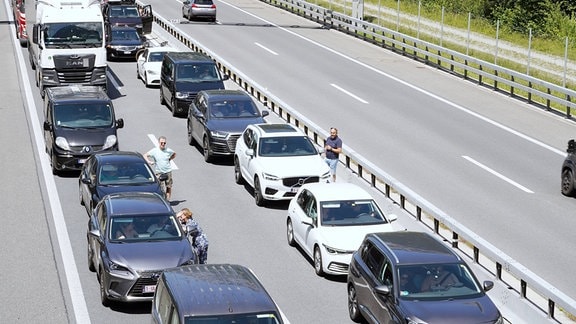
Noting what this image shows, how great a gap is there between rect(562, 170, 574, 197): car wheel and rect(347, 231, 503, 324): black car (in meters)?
9.69

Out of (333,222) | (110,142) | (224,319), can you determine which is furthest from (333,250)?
(110,142)

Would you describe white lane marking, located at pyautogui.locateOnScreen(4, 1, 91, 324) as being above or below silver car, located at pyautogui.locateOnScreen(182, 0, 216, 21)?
above

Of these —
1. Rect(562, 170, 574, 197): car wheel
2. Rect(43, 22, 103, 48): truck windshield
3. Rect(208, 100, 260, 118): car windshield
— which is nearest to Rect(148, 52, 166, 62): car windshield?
Rect(43, 22, 103, 48): truck windshield

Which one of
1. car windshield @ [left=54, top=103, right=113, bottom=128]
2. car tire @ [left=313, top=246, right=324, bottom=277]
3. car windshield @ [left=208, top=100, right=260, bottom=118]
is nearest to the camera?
car tire @ [left=313, top=246, right=324, bottom=277]

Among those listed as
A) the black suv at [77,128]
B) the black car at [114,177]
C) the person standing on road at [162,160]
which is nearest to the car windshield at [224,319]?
the black car at [114,177]

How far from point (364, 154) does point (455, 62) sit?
47.0ft

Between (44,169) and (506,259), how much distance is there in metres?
14.3

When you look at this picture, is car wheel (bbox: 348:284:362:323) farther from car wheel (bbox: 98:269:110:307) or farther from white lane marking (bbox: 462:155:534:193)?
white lane marking (bbox: 462:155:534:193)

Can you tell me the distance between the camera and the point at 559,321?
600 inches

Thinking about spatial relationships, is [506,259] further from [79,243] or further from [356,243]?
[79,243]

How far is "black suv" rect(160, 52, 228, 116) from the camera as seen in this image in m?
33.5

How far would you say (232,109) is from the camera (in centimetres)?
2925

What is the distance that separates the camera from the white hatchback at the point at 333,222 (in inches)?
741

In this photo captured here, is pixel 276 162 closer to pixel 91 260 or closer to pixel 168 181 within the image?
pixel 168 181
